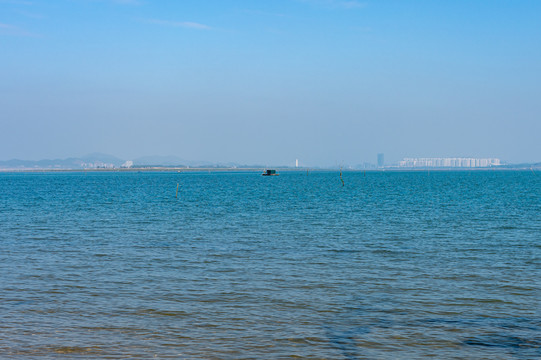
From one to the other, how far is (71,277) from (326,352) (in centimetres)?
1387

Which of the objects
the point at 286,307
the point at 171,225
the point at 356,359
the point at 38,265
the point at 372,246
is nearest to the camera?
the point at 356,359

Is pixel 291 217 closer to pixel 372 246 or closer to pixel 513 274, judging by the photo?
pixel 372 246

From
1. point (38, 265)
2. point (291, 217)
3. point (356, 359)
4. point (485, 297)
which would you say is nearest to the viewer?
point (356, 359)

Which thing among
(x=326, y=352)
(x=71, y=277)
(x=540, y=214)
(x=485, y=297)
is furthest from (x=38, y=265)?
(x=540, y=214)

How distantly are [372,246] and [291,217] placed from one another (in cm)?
2158

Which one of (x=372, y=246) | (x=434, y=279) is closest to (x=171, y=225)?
(x=372, y=246)

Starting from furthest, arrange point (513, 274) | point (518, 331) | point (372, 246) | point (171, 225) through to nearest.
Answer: point (171, 225)
point (372, 246)
point (513, 274)
point (518, 331)

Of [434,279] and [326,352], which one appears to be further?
[434,279]

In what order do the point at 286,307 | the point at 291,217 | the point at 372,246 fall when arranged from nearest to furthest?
the point at 286,307 < the point at 372,246 < the point at 291,217

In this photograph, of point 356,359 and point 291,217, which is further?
point 291,217

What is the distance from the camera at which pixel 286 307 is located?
19016mm

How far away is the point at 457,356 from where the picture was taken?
565 inches

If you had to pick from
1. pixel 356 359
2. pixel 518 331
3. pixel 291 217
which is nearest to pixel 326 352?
pixel 356 359

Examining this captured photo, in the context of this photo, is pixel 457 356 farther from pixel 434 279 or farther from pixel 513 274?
pixel 513 274
